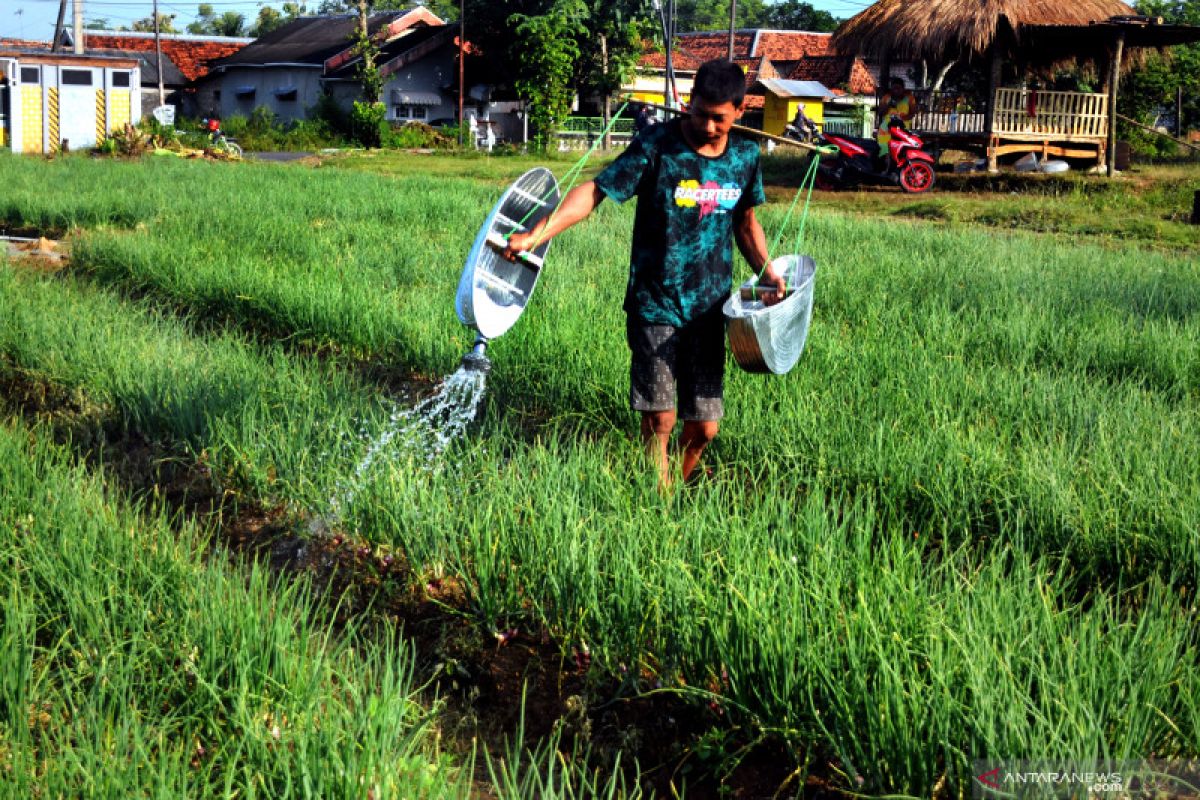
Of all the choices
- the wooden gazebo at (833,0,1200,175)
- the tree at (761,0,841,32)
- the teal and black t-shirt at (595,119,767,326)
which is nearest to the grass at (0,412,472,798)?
the teal and black t-shirt at (595,119,767,326)

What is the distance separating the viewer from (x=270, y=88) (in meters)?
34.5

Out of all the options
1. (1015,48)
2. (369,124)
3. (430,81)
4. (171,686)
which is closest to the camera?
(171,686)

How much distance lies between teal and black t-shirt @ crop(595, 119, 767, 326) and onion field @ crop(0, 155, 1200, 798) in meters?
0.51

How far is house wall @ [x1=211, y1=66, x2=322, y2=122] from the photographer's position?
33.3 meters

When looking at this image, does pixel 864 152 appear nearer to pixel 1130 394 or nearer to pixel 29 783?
pixel 1130 394

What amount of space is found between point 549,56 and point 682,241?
24736 mm

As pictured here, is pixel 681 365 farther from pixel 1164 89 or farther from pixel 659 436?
pixel 1164 89

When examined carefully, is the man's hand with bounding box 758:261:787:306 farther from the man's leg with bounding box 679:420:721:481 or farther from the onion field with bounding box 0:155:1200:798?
the onion field with bounding box 0:155:1200:798

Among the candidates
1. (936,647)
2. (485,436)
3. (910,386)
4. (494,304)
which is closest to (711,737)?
(936,647)

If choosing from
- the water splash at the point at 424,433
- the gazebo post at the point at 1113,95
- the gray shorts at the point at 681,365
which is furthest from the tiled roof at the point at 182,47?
the gray shorts at the point at 681,365

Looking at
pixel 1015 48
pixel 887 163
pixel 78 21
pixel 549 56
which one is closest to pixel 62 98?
pixel 78 21

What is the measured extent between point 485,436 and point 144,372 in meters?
1.43

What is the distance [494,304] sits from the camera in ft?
12.0

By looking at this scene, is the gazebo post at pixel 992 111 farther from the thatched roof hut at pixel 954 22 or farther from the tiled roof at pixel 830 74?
the tiled roof at pixel 830 74
